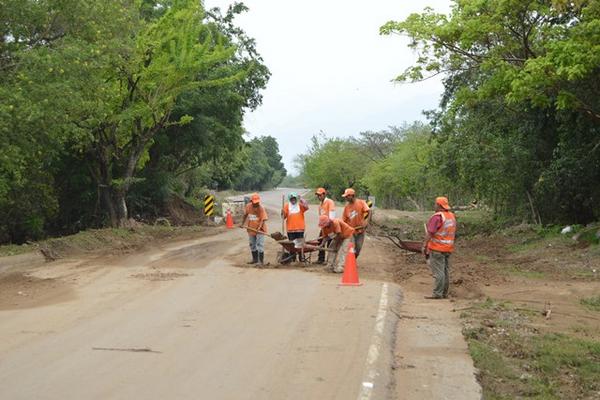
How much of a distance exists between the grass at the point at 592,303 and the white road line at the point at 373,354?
10.9 ft

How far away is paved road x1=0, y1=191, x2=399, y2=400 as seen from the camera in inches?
254

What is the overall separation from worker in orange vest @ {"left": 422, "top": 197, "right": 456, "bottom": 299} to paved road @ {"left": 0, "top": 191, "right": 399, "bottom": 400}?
96 centimetres

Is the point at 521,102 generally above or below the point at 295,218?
above

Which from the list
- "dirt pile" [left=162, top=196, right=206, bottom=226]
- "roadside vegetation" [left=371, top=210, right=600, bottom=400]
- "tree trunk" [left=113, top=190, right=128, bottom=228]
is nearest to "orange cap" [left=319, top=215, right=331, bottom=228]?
"roadside vegetation" [left=371, top=210, right=600, bottom=400]

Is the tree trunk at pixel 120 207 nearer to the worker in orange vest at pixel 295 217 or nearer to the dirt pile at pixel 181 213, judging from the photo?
the dirt pile at pixel 181 213

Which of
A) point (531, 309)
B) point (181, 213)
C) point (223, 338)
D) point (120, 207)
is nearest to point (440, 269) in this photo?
point (531, 309)

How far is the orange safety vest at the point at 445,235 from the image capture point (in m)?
12.0

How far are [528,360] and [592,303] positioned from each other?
4.40 meters

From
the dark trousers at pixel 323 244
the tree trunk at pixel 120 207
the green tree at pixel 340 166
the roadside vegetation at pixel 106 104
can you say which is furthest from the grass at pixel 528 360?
the green tree at pixel 340 166

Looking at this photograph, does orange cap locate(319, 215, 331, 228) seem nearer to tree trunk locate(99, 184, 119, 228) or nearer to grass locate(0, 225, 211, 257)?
grass locate(0, 225, 211, 257)

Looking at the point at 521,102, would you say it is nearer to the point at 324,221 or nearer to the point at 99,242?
the point at 324,221

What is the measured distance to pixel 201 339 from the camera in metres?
8.35

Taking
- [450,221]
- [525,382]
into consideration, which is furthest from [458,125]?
[525,382]

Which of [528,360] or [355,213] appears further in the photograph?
[355,213]
